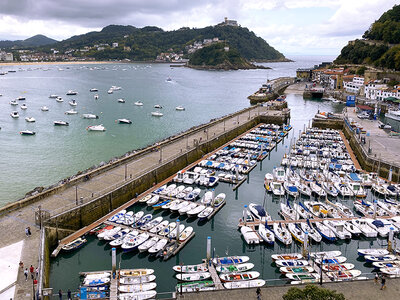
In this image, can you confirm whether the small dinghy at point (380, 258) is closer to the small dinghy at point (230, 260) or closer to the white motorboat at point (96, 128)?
the small dinghy at point (230, 260)

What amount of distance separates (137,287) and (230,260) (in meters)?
5.81

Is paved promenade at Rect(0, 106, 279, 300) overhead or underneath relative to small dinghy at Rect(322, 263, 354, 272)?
overhead

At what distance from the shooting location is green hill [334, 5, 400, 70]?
94900mm

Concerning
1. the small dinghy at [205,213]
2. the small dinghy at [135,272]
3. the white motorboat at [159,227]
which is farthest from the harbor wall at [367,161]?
the small dinghy at [135,272]

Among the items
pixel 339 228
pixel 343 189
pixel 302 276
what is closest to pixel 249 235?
pixel 302 276

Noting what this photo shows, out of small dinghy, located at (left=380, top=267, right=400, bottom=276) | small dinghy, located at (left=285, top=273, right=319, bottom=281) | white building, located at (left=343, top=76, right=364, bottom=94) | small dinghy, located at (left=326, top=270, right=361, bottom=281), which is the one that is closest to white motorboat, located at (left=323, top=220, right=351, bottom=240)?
small dinghy, located at (left=380, top=267, right=400, bottom=276)

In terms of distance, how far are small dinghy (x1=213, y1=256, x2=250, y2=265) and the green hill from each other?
9157 cm

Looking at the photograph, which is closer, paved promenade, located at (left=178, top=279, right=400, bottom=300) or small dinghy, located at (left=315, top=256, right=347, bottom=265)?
paved promenade, located at (left=178, top=279, right=400, bottom=300)

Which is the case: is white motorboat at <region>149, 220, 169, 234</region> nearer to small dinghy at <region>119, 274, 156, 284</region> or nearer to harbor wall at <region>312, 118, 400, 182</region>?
small dinghy at <region>119, 274, 156, 284</region>

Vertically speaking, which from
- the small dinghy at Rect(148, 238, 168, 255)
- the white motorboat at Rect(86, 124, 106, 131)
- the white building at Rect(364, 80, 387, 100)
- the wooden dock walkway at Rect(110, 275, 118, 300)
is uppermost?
the white building at Rect(364, 80, 387, 100)

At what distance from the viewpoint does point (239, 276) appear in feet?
59.8

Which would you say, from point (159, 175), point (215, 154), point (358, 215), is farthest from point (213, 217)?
point (215, 154)

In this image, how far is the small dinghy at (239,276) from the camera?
17875 millimetres

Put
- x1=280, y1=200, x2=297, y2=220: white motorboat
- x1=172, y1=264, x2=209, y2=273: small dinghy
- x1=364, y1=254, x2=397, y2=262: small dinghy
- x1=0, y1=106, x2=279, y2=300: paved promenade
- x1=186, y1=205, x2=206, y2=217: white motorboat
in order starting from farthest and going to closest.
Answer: x1=186, y1=205, x2=206, y2=217: white motorboat
x1=280, y1=200, x2=297, y2=220: white motorboat
x1=364, y1=254, x2=397, y2=262: small dinghy
x1=172, y1=264, x2=209, y2=273: small dinghy
x1=0, y1=106, x2=279, y2=300: paved promenade
